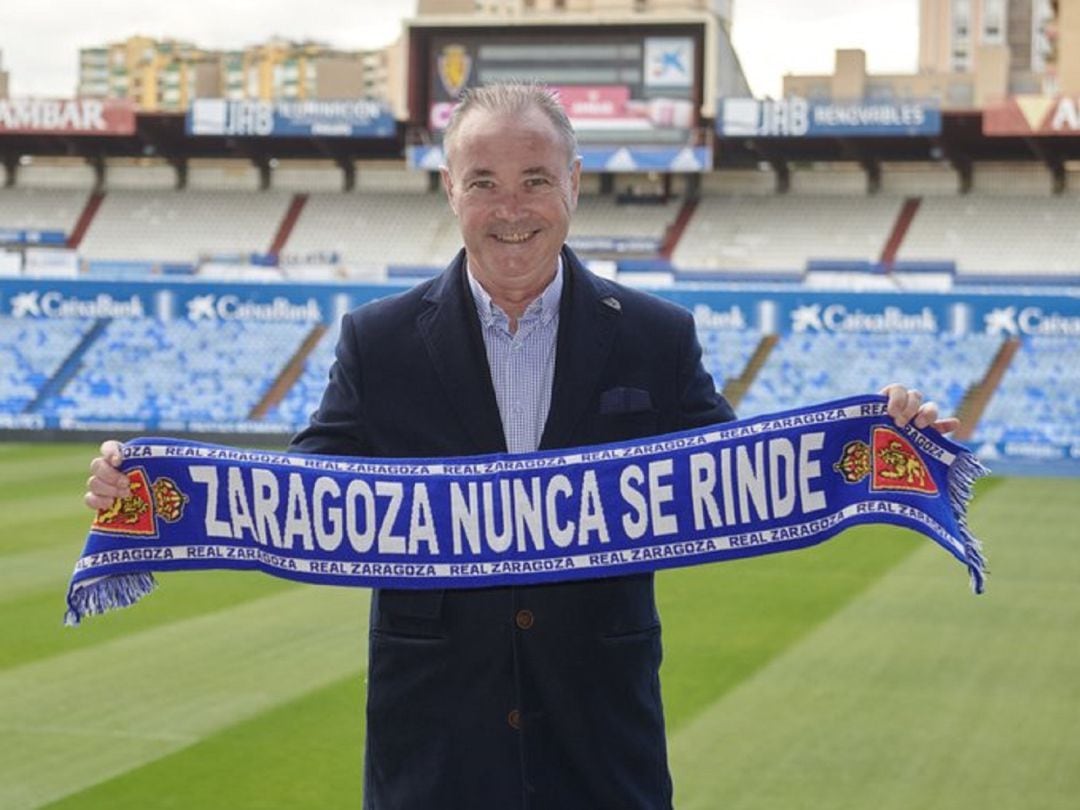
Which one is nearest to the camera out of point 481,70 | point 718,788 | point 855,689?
point 718,788

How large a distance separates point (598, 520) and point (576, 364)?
1.89 feet

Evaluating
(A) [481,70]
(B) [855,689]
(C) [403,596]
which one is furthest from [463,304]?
(A) [481,70]

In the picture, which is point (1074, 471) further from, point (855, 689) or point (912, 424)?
point (912, 424)

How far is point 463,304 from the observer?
12.0 ft

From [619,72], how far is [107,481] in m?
39.4

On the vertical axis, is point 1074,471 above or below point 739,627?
below

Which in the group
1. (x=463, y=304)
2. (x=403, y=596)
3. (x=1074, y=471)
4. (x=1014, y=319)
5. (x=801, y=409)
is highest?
(x=463, y=304)

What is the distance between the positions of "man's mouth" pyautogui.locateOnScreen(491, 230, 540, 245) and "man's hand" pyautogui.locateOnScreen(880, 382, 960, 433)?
2.88ft

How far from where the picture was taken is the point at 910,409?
3.88 m

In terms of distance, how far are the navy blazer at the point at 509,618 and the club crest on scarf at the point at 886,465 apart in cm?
51

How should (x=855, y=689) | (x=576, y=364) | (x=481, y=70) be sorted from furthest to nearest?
(x=481, y=70) < (x=855, y=689) < (x=576, y=364)

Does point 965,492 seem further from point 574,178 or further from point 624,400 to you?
point 574,178

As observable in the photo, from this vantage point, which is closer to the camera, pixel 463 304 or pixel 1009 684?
pixel 463 304

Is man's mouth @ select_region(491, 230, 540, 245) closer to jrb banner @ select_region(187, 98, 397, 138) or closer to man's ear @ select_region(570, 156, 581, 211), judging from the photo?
man's ear @ select_region(570, 156, 581, 211)
